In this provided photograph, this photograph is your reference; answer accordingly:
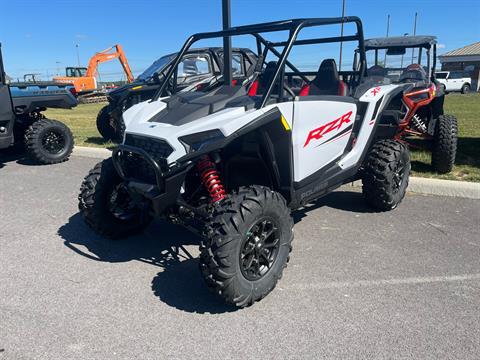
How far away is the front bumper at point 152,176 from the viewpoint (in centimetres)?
279

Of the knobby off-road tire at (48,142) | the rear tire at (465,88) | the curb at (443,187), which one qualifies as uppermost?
the knobby off-road tire at (48,142)

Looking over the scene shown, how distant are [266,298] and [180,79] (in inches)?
260

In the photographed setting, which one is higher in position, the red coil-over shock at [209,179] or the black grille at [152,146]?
the black grille at [152,146]

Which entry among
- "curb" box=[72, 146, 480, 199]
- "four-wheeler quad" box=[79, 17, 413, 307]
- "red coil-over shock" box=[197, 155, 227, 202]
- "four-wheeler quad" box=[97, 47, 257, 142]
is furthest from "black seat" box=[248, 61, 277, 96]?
"four-wheeler quad" box=[97, 47, 257, 142]

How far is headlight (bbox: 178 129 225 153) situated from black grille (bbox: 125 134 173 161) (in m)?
0.11

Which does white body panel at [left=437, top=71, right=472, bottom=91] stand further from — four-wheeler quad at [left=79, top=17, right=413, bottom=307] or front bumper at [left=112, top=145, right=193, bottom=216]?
front bumper at [left=112, top=145, right=193, bottom=216]

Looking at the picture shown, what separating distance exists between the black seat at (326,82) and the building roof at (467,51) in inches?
1733

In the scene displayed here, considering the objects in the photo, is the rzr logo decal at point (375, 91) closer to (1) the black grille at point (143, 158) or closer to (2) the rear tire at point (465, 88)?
(1) the black grille at point (143, 158)

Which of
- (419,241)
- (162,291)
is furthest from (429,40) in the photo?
(162,291)

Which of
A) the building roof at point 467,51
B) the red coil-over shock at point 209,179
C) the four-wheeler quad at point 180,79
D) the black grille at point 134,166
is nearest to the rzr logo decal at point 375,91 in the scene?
the red coil-over shock at point 209,179

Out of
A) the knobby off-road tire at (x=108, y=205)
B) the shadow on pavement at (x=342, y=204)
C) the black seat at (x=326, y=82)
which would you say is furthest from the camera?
the shadow on pavement at (x=342, y=204)

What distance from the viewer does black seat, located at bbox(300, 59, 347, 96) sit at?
4184mm

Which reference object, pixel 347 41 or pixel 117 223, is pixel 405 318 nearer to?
pixel 117 223

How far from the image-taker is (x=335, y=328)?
257cm
